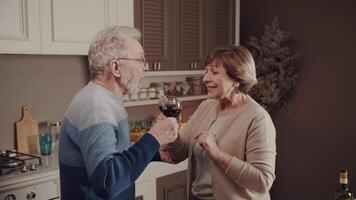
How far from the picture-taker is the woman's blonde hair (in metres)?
1.74

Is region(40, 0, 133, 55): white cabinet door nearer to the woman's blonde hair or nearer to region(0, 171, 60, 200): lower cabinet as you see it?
region(0, 171, 60, 200): lower cabinet

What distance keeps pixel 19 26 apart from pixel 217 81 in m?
1.24

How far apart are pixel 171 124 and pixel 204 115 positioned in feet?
1.52

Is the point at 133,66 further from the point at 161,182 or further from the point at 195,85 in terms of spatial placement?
the point at 195,85

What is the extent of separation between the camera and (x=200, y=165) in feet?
5.86

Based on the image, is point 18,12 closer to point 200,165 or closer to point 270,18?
point 200,165

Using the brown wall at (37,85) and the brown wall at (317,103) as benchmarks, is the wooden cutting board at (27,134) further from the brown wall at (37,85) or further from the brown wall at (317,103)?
the brown wall at (317,103)

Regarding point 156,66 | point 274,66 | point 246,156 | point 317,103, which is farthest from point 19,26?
point 317,103

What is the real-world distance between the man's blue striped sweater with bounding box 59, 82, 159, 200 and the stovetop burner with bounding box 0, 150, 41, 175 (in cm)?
91

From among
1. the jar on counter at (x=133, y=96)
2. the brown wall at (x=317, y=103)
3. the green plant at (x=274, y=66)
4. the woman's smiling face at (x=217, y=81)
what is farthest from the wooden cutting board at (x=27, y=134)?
the brown wall at (x=317, y=103)

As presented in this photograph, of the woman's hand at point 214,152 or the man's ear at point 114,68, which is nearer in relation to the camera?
the man's ear at point 114,68

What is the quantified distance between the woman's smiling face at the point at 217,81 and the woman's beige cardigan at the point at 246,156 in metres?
0.10

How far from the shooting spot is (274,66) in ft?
11.9

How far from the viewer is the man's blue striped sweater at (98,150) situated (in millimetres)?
1270
